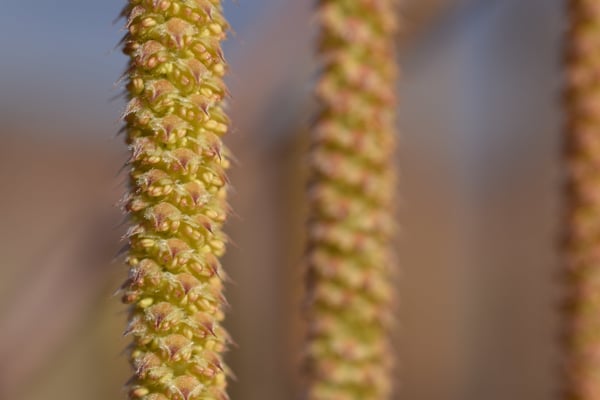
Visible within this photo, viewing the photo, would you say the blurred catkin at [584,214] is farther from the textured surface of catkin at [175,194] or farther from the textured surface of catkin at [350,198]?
the textured surface of catkin at [175,194]

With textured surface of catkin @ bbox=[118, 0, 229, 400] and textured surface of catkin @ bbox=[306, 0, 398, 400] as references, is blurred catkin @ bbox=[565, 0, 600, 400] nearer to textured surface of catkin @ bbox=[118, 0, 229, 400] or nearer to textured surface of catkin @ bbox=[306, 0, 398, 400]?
textured surface of catkin @ bbox=[306, 0, 398, 400]

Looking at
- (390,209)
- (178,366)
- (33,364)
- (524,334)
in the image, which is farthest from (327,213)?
(524,334)

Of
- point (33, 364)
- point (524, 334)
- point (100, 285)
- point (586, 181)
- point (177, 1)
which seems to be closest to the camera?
point (177, 1)

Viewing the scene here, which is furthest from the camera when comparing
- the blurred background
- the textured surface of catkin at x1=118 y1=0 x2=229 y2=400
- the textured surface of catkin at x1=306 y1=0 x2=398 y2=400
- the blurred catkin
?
the blurred background

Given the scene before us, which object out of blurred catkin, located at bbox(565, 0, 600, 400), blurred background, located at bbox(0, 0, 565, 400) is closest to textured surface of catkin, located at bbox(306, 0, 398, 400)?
blurred catkin, located at bbox(565, 0, 600, 400)

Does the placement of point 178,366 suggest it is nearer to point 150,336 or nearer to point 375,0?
point 150,336
